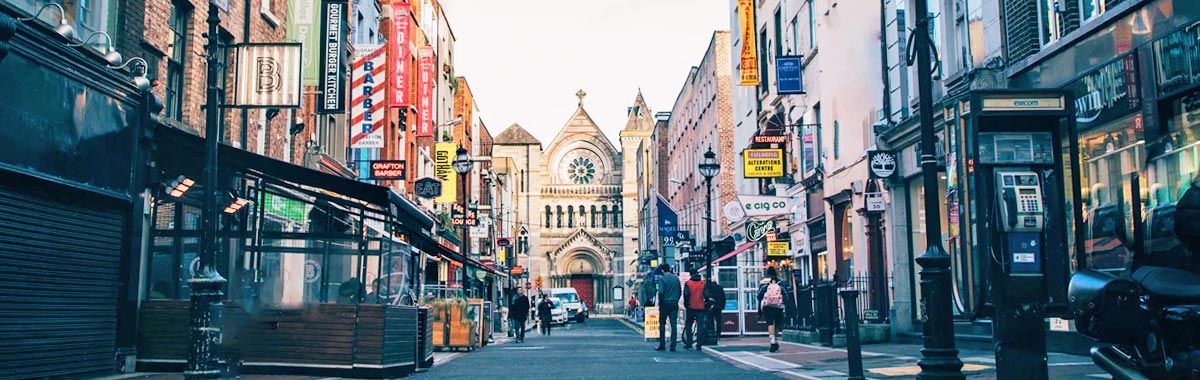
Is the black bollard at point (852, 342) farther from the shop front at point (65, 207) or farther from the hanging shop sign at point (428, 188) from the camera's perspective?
the hanging shop sign at point (428, 188)

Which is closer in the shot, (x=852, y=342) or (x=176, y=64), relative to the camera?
(x=852, y=342)

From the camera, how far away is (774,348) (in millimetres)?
19047

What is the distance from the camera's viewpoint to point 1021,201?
10164 mm

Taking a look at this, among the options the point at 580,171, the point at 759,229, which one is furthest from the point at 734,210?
the point at 580,171

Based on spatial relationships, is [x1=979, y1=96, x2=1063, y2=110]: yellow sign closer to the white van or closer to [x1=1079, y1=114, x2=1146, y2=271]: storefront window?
[x1=1079, y1=114, x2=1146, y2=271]: storefront window

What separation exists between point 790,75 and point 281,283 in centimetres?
1721

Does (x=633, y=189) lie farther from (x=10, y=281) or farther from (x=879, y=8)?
(x=10, y=281)

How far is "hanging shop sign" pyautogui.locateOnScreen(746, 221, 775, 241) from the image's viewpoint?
110 feet

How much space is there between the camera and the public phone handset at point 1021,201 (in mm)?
10023

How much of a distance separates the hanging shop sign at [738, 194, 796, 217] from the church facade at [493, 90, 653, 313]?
6315 centimetres

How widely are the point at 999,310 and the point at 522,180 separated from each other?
290 ft

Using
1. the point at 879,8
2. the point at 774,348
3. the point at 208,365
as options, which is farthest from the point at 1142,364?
the point at 879,8

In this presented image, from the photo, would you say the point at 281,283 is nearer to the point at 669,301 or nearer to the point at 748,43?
the point at 669,301

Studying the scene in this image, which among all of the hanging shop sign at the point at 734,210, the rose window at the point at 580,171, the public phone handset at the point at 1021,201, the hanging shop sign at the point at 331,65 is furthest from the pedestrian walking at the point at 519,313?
the rose window at the point at 580,171
